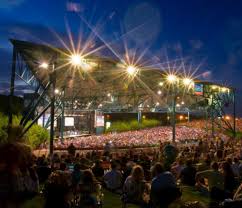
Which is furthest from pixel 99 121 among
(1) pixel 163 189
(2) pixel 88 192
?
(1) pixel 163 189

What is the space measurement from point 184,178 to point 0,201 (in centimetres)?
936

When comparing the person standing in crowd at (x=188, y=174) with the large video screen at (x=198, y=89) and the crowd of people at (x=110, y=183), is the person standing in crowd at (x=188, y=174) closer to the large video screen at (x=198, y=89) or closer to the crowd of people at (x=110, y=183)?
the crowd of people at (x=110, y=183)

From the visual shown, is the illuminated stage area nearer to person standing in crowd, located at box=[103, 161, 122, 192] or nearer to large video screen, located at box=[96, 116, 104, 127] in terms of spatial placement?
large video screen, located at box=[96, 116, 104, 127]

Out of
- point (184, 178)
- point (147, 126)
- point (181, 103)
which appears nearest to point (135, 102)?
A: point (147, 126)

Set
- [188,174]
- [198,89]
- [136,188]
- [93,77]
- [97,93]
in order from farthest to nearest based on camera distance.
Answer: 1. [97,93]
2. [198,89]
3. [93,77]
4. [188,174]
5. [136,188]

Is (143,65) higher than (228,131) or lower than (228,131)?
higher

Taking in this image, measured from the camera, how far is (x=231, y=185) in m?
9.94

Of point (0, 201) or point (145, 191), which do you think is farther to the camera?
point (145, 191)

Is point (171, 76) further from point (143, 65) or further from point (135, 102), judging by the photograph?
point (135, 102)

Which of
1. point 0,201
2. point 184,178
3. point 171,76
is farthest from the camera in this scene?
point 171,76

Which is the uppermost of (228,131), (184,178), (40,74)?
(40,74)

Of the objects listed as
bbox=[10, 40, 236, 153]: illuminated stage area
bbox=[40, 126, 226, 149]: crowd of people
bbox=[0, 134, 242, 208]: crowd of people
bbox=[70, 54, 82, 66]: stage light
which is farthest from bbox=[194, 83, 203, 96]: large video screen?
bbox=[0, 134, 242, 208]: crowd of people

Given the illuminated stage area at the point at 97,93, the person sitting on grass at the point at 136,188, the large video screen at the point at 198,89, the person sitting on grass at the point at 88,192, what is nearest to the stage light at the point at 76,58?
the illuminated stage area at the point at 97,93

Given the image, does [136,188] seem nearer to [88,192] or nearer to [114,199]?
[88,192]
